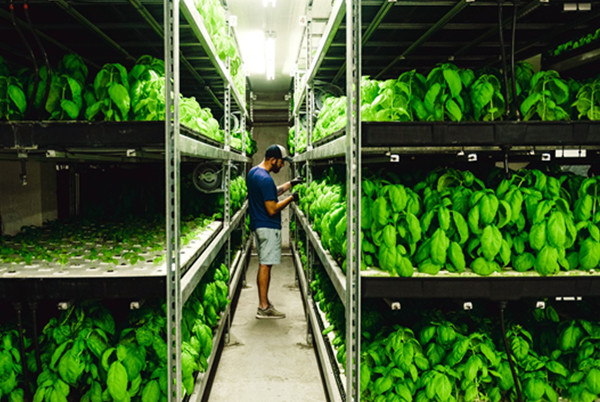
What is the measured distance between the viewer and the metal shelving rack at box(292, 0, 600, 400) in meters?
1.84

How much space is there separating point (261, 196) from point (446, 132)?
3.32 m

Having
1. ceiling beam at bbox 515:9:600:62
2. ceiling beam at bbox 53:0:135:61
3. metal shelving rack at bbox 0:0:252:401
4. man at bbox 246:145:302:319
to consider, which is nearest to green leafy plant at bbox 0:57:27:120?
metal shelving rack at bbox 0:0:252:401

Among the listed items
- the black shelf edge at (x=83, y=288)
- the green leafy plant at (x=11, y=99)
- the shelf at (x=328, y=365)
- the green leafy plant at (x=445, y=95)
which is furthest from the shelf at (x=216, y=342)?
the green leafy plant at (x=445, y=95)

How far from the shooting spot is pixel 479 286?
1.88 metres

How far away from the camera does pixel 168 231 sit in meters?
1.77

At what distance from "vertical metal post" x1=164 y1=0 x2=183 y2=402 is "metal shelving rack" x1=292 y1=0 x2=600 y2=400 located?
0.71 metres

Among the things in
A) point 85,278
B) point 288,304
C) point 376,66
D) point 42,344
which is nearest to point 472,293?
point 85,278

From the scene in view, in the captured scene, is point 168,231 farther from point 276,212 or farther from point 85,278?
point 276,212

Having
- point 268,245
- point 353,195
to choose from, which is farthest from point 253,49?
point 353,195

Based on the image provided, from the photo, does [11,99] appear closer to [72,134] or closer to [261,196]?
[72,134]

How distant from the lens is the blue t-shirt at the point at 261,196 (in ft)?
16.0

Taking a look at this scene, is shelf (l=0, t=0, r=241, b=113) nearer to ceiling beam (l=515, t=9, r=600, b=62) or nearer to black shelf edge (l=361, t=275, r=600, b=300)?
black shelf edge (l=361, t=275, r=600, b=300)

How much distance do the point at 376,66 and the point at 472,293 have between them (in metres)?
2.63

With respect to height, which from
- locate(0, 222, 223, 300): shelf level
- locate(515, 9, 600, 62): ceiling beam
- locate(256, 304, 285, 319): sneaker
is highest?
locate(515, 9, 600, 62): ceiling beam
